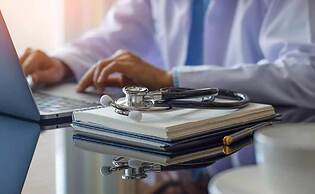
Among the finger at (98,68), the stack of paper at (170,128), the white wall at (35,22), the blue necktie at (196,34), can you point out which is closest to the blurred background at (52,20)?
the white wall at (35,22)

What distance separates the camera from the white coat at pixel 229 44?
1151 millimetres

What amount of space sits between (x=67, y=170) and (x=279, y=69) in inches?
23.5

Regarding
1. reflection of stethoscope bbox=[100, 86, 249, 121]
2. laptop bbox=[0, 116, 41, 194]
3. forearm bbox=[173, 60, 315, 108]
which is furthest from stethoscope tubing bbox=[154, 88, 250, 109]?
forearm bbox=[173, 60, 315, 108]

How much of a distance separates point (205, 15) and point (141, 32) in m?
A: 0.24

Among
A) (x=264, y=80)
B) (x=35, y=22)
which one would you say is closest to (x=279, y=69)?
(x=264, y=80)

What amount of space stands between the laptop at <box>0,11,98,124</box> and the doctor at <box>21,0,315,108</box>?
0.70 ft

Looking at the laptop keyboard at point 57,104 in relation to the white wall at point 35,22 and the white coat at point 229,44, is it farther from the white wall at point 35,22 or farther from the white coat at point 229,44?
the white wall at point 35,22

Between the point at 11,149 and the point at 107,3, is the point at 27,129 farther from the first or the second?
the point at 107,3

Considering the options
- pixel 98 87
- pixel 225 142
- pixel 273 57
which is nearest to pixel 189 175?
pixel 225 142

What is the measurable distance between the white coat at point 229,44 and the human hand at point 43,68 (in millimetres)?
36

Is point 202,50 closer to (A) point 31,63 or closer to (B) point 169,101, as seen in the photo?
(A) point 31,63

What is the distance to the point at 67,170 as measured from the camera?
0.70m

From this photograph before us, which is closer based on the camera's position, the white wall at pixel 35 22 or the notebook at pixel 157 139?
the notebook at pixel 157 139

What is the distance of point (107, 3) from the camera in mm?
2414
